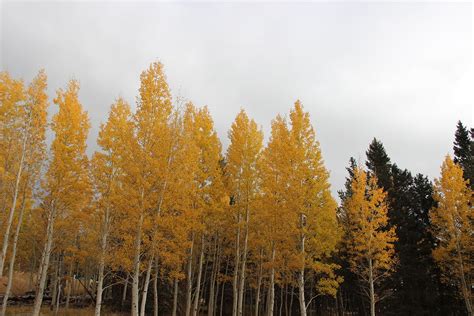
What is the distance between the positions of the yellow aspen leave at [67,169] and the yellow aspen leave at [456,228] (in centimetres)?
2261

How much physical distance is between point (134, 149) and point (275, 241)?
28.2 ft

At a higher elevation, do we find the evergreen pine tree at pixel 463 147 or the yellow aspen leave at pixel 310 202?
the evergreen pine tree at pixel 463 147

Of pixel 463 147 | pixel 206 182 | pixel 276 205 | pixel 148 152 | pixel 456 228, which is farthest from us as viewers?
pixel 463 147

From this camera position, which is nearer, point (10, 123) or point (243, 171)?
point (10, 123)

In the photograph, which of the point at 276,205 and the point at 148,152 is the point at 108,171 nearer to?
the point at 148,152

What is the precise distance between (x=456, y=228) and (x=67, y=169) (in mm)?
24269

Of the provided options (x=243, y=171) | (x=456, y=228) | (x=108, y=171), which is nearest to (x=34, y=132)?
(x=108, y=171)

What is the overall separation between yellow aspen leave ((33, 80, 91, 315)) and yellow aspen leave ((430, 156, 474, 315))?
2261 cm

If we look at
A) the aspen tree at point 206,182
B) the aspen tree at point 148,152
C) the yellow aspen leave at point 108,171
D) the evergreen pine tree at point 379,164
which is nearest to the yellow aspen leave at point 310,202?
the aspen tree at point 206,182

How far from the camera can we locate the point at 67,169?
1569 cm

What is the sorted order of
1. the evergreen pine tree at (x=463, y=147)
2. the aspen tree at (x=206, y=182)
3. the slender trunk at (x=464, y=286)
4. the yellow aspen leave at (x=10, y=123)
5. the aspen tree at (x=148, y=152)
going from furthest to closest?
the evergreen pine tree at (x=463, y=147), the slender trunk at (x=464, y=286), the aspen tree at (x=206, y=182), the yellow aspen leave at (x=10, y=123), the aspen tree at (x=148, y=152)

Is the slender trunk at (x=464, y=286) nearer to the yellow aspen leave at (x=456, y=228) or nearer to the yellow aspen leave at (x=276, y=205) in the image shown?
the yellow aspen leave at (x=456, y=228)

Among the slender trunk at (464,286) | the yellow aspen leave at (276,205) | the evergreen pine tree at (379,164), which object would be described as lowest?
the slender trunk at (464,286)

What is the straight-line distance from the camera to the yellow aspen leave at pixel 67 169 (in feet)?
50.5
